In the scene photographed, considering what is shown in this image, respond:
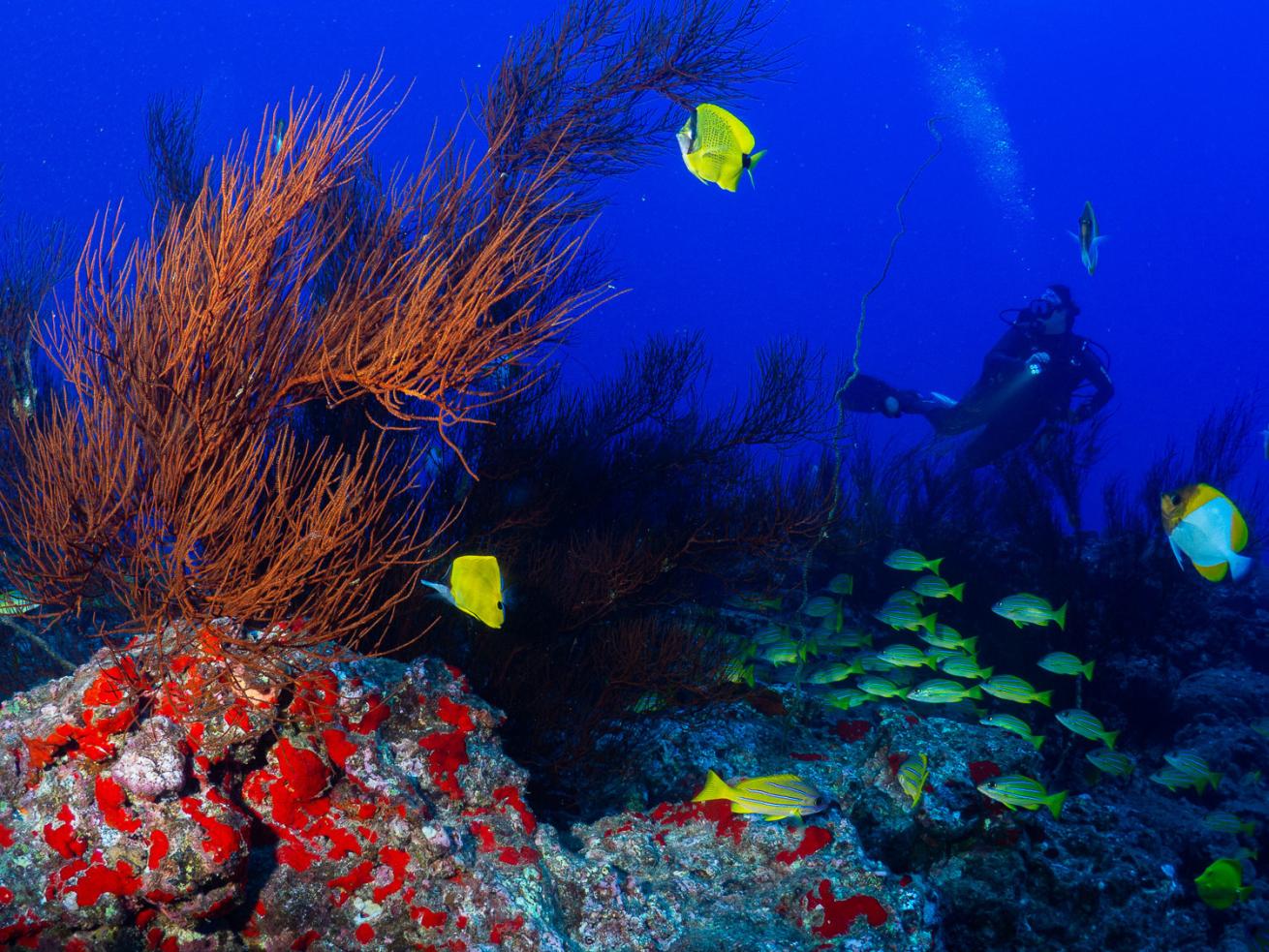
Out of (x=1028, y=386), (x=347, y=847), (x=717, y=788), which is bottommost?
(x=347, y=847)

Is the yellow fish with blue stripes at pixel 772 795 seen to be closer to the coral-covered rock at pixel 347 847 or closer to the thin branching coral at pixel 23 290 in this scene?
the coral-covered rock at pixel 347 847

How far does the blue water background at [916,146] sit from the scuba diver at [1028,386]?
65.1 metres

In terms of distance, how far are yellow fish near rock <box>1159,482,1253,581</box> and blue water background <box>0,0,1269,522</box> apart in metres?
75.8

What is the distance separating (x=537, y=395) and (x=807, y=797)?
4.41 metres

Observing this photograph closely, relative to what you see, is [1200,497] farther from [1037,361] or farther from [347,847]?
[1037,361]

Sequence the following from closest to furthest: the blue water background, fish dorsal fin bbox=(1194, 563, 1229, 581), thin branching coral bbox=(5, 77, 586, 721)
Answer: thin branching coral bbox=(5, 77, 586, 721)
fish dorsal fin bbox=(1194, 563, 1229, 581)
the blue water background

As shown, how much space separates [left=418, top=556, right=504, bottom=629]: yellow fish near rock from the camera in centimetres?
272

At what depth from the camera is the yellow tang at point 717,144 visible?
3076mm

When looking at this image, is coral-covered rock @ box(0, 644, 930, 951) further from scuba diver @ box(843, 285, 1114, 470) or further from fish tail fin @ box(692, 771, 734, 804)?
scuba diver @ box(843, 285, 1114, 470)

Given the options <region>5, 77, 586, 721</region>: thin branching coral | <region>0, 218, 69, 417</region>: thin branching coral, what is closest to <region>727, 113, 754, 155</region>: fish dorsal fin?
<region>5, 77, 586, 721</region>: thin branching coral

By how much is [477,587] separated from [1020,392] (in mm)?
11895

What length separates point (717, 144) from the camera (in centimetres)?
312

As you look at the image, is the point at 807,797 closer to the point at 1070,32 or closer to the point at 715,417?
the point at 715,417

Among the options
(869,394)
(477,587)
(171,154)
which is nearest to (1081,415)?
(869,394)
